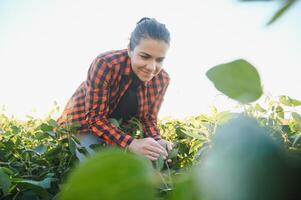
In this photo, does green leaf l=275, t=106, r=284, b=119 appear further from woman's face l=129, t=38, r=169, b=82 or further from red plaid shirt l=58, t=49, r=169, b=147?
woman's face l=129, t=38, r=169, b=82

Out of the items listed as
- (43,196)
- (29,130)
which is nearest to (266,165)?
(43,196)

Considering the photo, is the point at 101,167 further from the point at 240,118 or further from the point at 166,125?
the point at 166,125

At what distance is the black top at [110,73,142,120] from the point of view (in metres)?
2.10

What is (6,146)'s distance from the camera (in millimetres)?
1132

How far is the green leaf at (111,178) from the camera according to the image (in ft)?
0.39

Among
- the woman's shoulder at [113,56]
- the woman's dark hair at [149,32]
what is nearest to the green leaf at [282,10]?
the woman's shoulder at [113,56]

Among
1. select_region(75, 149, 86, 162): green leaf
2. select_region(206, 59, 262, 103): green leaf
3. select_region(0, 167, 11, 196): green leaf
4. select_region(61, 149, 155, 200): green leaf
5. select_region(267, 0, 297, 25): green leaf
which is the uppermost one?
select_region(267, 0, 297, 25): green leaf

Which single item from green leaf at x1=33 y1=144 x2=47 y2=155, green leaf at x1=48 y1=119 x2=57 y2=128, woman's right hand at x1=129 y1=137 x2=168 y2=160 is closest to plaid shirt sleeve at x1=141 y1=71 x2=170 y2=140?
woman's right hand at x1=129 y1=137 x2=168 y2=160

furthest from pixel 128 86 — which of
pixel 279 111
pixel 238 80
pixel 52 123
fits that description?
pixel 238 80

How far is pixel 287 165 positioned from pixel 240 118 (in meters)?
0.02

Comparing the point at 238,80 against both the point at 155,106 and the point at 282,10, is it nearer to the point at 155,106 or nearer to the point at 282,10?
the point at 282,10

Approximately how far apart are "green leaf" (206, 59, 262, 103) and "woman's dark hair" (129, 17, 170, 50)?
6.38 feet

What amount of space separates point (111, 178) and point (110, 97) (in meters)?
1.92

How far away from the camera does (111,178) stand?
0.12 metres
